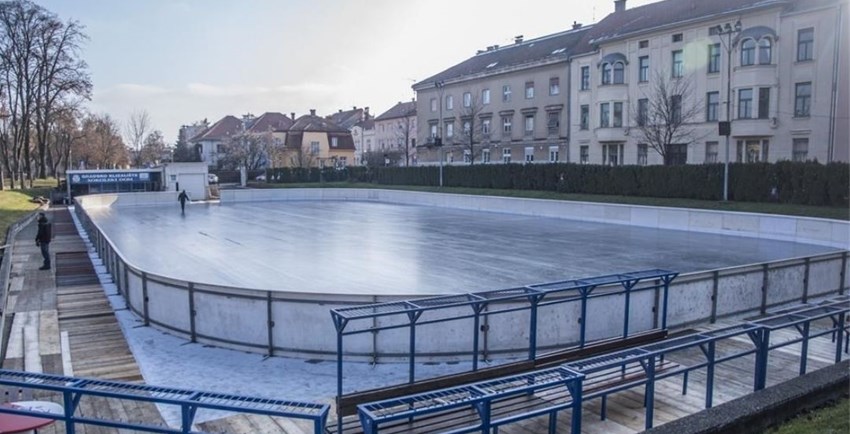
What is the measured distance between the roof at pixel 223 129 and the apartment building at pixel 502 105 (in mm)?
42412

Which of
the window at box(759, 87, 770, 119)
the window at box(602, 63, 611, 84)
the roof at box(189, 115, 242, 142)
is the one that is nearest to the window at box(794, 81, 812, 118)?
the window at box(759, 87, 770, 119)

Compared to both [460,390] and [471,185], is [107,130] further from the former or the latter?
[460,390]

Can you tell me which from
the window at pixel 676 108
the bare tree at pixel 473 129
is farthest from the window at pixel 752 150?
the bare tree at pixel 473 129

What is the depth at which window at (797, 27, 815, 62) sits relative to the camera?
32.5m

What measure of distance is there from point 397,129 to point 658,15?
50207 millimetres

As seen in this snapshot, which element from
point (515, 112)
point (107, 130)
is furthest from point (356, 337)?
point (107, 130)

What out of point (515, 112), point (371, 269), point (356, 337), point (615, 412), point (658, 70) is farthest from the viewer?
point (515, 112)

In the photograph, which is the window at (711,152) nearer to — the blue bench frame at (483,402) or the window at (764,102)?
the window at (764,102)

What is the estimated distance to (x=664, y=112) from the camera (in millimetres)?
37250

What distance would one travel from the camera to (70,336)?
10.1 m

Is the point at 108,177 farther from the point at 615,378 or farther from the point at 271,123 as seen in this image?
the point at 615,378

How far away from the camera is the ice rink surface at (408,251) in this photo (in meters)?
14.5

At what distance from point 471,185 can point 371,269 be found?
3088cm

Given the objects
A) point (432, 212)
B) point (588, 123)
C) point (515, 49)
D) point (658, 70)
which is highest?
point (515, 49)
